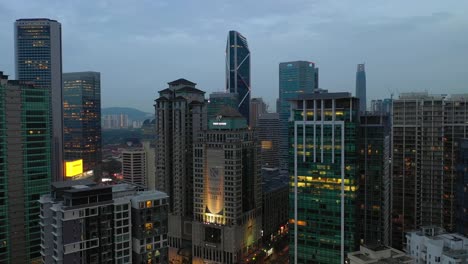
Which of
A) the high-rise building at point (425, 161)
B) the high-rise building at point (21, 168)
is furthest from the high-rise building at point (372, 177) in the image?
the high-rise building at point (21, 168)

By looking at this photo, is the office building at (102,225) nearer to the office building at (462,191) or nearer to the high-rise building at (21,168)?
the high-rise building at (21,168)

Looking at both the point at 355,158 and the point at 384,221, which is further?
the point at 384,221

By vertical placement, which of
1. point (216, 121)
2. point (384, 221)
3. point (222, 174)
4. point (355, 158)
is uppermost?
point (216, 121)

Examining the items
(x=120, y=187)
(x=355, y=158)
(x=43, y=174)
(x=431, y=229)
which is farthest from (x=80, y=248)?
(x=431, y=229)

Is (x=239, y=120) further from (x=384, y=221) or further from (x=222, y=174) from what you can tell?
(x=384, y=221)

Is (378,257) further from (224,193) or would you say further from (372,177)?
(224,193)

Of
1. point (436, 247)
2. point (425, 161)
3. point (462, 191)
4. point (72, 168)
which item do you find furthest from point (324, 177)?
point (72, 168)

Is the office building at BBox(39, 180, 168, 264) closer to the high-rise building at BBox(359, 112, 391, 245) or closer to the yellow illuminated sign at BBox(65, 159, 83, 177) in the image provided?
the high-rise building at BBox(359, 112, 391, 245)

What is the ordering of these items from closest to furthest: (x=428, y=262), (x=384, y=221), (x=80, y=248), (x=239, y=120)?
(x=80, y=248) < (x=428, y=262) < (x=384, y=221) < (x=239, y=120)
